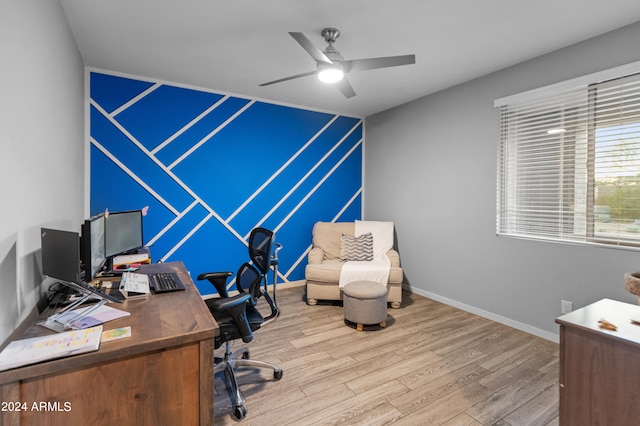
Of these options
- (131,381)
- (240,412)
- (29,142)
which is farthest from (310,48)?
(240,412)

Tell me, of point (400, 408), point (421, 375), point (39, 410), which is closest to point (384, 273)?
point (421, 375)

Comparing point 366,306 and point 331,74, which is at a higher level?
point 331,74

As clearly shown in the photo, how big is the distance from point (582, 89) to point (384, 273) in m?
2.44

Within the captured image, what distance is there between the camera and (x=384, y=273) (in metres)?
3.61

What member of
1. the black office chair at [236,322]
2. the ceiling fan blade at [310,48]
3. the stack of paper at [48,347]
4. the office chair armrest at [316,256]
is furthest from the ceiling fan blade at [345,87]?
the stack of paper at [48,347]

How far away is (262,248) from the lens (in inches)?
95.0

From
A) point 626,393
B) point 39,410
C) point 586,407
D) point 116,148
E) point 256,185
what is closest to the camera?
point 39,410

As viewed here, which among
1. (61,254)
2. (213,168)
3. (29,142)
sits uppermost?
(213,168)

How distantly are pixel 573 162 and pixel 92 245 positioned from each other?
3.56 m

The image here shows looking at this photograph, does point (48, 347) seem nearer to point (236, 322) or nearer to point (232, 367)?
point (236, 322)

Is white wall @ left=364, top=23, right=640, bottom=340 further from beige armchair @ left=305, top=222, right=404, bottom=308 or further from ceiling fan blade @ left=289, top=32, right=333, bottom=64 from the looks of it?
ceiling fan blade @ left=289, top=32, right=333, bottom=64

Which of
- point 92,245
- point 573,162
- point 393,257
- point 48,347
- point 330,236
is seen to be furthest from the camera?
point 330,236

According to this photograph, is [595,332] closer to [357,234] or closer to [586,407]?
[586,407]

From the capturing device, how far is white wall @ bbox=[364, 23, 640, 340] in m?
2.55
